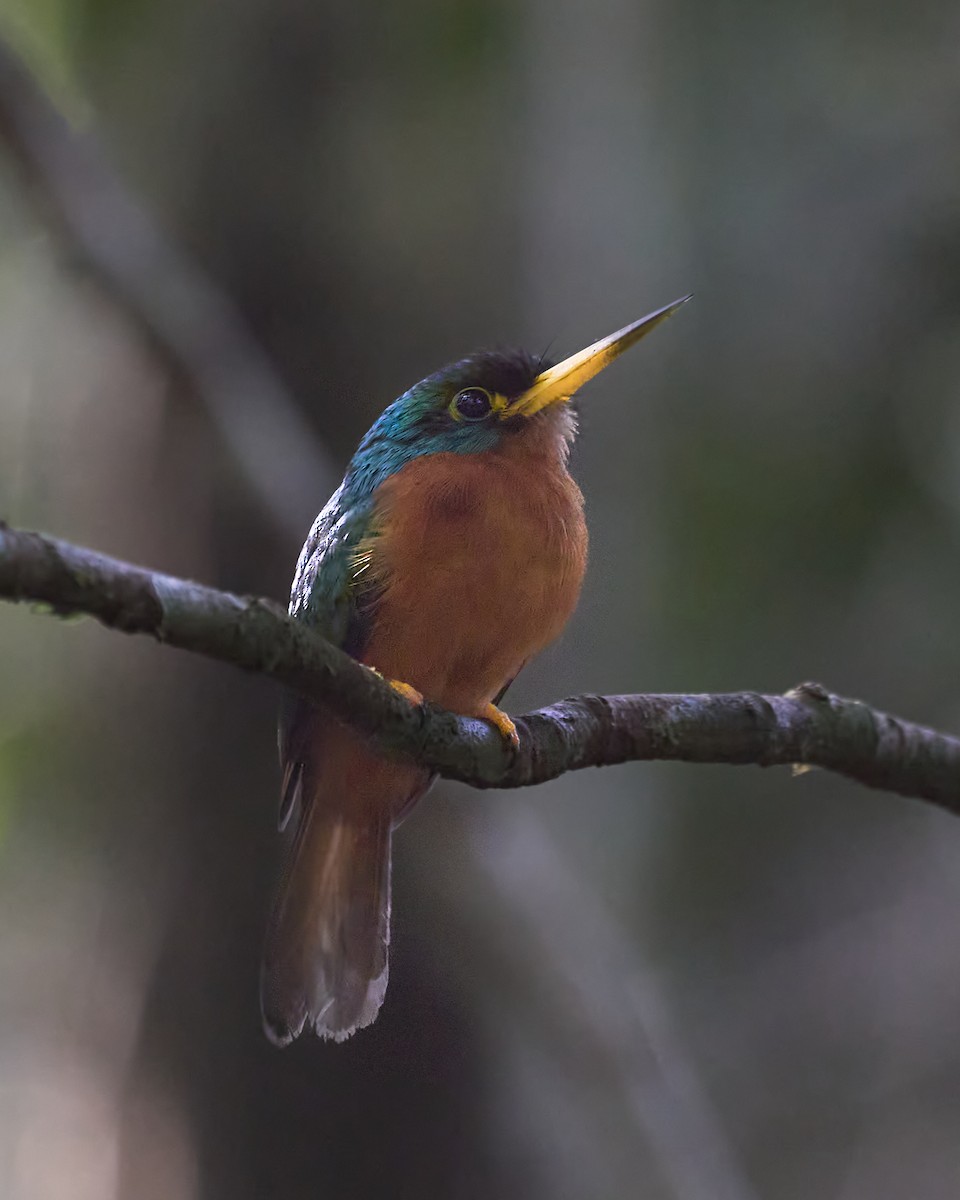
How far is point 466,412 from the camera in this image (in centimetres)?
136

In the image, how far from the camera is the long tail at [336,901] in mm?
979

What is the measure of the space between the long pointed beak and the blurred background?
0.44 metres

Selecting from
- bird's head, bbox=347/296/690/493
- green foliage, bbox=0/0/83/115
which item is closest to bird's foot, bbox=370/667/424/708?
bird's head, bbox=347/296/690/493

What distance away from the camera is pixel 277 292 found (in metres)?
2.51

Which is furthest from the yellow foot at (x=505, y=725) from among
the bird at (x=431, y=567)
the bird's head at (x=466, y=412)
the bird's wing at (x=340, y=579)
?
the bird's head at (x=466, y=412)

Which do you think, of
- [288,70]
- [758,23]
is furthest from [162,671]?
[758,23]

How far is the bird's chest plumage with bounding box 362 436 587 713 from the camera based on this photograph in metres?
1.31

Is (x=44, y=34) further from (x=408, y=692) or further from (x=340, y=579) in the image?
(x=408, y=692)

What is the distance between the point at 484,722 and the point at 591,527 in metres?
0.32

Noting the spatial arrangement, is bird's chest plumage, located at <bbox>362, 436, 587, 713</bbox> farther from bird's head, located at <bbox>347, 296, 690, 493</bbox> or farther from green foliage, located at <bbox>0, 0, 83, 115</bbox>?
green foliage, located at <bbox>0, 0, 83, 115</bbox>

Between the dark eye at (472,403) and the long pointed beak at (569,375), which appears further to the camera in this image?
the dark eye at (472,403)

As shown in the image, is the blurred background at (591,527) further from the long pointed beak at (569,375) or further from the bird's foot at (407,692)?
the long pointed beak at (569,375)

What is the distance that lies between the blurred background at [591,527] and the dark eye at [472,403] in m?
0.41

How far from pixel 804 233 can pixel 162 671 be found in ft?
9.54
